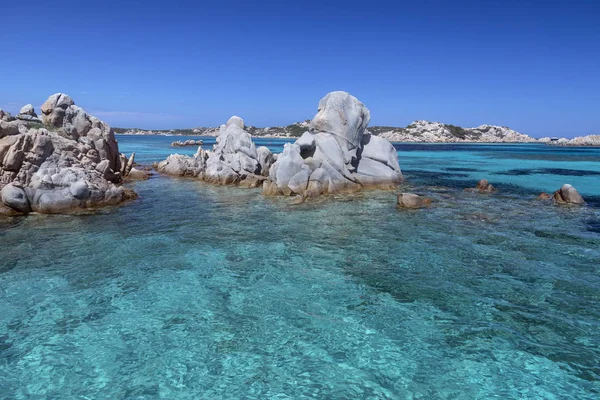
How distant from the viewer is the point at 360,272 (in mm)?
13336

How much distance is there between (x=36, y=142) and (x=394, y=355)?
77.2 ft

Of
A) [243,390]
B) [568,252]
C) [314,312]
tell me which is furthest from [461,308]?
[568,252]

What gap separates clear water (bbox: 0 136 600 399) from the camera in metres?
7.73

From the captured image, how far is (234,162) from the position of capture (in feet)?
116

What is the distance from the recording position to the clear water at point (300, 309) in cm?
773

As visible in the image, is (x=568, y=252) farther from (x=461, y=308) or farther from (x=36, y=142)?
(x=36, y=142)

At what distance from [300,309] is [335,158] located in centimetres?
2074

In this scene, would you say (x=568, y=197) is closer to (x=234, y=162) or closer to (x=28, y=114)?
(x=234, y=162)

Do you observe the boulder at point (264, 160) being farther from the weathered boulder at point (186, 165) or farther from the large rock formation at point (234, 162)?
the weathered boulder at point (186, 165)

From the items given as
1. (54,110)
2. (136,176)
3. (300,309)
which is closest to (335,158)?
(136,176)

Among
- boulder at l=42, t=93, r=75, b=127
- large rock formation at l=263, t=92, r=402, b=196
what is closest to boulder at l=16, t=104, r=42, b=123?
boulder at l=42, t=93, r=75, b=127

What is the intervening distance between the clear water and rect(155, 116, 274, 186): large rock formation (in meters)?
15.2

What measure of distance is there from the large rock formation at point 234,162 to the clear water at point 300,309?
49.8 ft

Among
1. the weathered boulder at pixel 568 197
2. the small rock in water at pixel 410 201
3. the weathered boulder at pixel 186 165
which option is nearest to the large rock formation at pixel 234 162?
the weathered boulder at pixel 186 165
